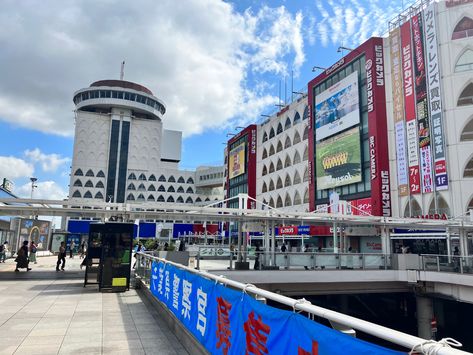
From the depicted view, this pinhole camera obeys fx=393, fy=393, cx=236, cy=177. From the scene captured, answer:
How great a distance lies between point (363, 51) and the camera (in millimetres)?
37781

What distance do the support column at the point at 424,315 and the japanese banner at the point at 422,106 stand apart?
10.9m

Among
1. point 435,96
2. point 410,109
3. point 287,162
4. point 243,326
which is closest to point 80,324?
point 243,326

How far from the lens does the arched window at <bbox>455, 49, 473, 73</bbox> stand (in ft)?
97.4

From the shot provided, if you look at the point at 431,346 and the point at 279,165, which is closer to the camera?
the point at 431,346

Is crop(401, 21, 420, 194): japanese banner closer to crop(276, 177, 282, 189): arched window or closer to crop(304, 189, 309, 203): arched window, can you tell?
crop(304, 189, 309, 203): arched window

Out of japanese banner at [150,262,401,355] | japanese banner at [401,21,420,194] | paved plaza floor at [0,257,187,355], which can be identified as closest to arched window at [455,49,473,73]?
japanese banner at [401,21,420,194]

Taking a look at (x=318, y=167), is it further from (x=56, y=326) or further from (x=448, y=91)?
(x=56, y=326)

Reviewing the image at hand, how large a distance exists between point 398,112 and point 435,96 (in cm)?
374

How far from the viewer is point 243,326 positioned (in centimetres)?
448

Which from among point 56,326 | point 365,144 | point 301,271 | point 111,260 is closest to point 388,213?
point 365,144

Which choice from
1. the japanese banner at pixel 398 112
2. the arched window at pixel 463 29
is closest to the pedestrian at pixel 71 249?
the japanese banner at pixel 398 112

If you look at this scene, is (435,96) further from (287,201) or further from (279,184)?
(279,184)

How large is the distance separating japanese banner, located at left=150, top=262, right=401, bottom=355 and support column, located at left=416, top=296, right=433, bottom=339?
18.7m

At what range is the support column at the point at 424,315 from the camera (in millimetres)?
22116
